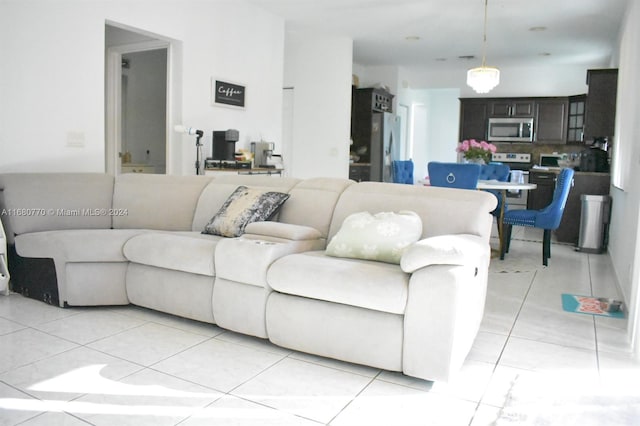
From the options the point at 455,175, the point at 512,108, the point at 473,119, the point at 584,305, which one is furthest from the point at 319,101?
the point at 584,305

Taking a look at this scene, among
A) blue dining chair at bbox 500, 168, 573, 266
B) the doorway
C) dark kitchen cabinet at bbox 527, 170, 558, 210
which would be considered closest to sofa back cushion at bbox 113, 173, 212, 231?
the doorway

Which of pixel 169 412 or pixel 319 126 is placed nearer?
pixel 169 412

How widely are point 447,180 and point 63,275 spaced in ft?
11.0

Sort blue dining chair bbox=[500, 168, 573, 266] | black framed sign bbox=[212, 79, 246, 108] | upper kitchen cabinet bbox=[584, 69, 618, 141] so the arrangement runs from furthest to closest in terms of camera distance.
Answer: upper kitchen cabinet bbox=[584, 69, 618, 141] → black framed sign bbox=[212, 79, 246, 108] → blue dining chair bbox=[500, 168, 573, 266]

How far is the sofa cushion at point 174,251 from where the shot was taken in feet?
9.62

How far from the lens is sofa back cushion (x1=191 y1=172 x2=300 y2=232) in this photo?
3.66m

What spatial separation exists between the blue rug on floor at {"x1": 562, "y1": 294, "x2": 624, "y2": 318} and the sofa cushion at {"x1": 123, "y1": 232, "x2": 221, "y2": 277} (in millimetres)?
2488

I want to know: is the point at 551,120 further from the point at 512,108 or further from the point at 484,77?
the point at 484,77

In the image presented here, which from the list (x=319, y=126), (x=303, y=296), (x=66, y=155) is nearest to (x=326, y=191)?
(x=303, y=296)

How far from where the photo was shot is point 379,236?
8.73ft

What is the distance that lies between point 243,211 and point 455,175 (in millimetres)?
2357

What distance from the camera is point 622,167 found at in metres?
4.90

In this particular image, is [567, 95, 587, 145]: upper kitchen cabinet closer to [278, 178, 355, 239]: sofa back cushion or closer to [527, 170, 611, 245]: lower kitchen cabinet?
[527, 170, 611, 245]: lower kitchen cabinet

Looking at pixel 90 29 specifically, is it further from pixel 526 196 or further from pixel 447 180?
pixel 526 196
